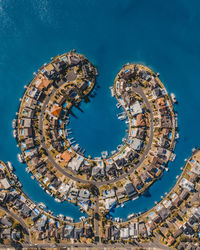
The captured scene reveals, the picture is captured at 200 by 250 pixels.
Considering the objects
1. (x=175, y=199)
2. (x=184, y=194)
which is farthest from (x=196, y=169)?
(x=175, y=199)

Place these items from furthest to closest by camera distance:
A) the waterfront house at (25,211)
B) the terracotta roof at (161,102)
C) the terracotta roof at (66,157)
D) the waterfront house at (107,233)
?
1. the terracotta roof at (161,102)
2. the terracotta roof at (66,157)
3. the waterfront house at (107,233)
4. the waterfront house at (25,211)

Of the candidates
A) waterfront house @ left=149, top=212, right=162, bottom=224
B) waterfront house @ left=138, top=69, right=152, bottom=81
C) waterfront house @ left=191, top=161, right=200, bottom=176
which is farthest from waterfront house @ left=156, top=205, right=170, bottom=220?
waterfront house @ left=138, top=69, right=152, bottom=81

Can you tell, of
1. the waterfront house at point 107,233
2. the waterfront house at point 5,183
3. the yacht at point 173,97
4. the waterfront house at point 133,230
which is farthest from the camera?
the yacht at point 173,97

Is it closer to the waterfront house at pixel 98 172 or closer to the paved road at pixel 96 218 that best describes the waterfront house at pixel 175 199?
the waterfront house at pixel 98 172

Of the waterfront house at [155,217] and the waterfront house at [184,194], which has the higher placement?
the waterfront house at [184,194]

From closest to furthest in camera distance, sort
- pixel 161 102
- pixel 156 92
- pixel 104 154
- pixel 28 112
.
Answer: pixel 28 112 < pixel 156 92 < pixel 161 102 < pixel 104 154

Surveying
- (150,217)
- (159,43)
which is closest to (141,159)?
(150,217)

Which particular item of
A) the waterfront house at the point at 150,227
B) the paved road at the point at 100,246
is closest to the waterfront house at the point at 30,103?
the paved road at the point at 100,246

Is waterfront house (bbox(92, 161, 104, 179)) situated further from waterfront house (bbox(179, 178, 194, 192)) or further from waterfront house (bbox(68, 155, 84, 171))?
waterfront house (bbox(179, 178, 194, 192))

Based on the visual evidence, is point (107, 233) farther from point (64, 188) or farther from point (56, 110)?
point (56, 110)

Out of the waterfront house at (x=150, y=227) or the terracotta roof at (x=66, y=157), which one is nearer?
the waterfront house at (x=150, y=227)
